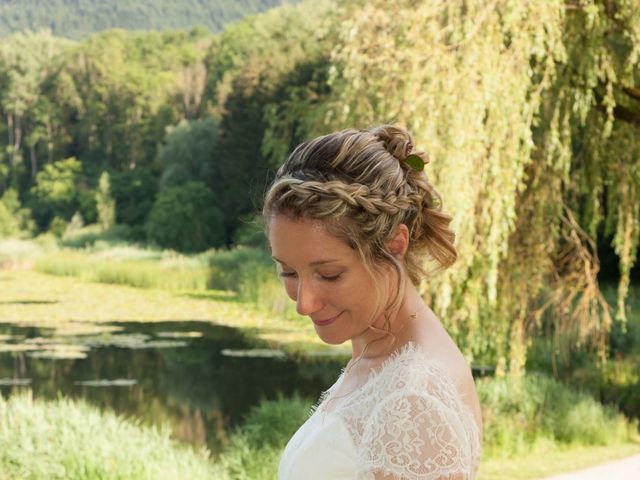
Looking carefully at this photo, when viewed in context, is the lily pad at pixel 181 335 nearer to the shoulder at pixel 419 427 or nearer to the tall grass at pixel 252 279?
the tall grass at pixel 252 279

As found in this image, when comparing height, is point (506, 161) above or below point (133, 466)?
above

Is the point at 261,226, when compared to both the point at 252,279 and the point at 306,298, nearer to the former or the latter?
the point at 306,298

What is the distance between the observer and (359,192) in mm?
1068

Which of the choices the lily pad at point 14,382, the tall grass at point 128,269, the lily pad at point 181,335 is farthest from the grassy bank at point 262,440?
the tall grass at point 128,269

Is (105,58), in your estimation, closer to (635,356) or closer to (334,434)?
(635,356)

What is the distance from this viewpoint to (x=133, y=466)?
191 inches

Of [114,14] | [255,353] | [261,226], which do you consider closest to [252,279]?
[255,353]

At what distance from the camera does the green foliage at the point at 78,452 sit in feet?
15.8

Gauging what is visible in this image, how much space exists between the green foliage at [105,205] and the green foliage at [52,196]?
57 centimetres

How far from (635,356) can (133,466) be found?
16.3ft

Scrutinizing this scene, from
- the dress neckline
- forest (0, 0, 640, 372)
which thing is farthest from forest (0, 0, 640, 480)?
the dress neckline

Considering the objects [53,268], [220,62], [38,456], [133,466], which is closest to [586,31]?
[133,466]

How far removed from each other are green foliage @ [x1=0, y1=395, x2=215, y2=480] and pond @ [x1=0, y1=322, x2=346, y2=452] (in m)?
3.53

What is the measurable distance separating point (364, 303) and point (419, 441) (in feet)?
0.60
